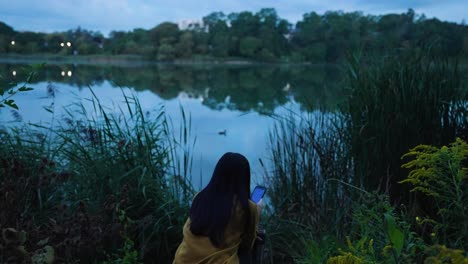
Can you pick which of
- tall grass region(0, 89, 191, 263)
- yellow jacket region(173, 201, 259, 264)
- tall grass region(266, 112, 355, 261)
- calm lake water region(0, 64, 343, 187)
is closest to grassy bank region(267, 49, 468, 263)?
tall grass region(266, 112, 355, 261)

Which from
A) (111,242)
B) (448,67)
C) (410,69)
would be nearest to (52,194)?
(111,242)

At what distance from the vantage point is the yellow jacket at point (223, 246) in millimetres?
2232

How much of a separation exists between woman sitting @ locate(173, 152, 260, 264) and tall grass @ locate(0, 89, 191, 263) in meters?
0.67

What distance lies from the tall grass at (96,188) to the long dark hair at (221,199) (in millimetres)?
715

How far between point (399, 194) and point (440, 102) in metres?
0.78

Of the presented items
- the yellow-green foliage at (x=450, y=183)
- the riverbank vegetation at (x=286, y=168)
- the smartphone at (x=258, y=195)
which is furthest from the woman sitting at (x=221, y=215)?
the yellow-green foliage at (x=450, y=183)

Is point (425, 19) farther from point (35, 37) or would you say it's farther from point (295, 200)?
point (35, 37)

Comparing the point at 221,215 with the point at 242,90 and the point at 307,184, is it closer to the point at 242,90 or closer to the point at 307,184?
the point at 307,184

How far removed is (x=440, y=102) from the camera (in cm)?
387

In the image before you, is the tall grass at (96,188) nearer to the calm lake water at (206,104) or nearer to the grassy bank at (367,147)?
the calm lake water at (206,104)

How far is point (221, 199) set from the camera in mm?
2232

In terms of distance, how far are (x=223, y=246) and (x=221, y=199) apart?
22 centimetres

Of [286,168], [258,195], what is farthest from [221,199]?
[286,168]

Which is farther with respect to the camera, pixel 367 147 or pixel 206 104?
pixel 206 104
